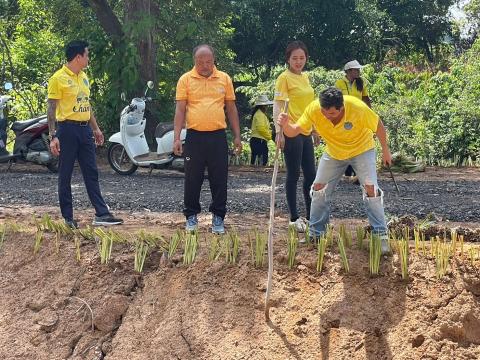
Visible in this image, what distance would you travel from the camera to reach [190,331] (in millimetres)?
4938

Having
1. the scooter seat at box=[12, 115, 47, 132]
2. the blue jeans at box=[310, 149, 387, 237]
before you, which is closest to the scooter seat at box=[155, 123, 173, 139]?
the scooter seat at box=[12, 115, 47, 132]

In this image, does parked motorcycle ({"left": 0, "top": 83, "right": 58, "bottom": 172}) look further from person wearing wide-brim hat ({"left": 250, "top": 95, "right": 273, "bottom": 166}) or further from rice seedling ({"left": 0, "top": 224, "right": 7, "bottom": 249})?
rice seedling ({"left": 0, "top": 224, "right": 7, "bottom": 249})

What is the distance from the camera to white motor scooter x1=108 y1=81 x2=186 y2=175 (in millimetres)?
11234

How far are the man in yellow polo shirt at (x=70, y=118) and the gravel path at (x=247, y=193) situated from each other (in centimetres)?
153

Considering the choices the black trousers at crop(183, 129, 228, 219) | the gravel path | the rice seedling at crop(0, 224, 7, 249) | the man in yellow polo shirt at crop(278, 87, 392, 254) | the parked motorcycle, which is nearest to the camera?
the man in yellow polo shirt at crop(278, 87, 392, 254)

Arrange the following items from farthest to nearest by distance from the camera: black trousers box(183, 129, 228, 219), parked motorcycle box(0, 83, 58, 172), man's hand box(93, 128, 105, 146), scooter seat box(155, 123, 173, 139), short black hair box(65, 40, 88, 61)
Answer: parked motorcycle box(0, 83, 58, 172), scooter seat box(155, 123, 173, 139), man's hand box(93, 128, 105, 146), short black hair box(65, 40, 88, 61), black trousers box(183, 129, 228, 219)

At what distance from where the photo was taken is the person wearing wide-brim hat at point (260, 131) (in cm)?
1221

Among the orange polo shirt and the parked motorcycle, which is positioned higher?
the orange polo shirt

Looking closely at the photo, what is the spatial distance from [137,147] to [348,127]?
6829 millimetres

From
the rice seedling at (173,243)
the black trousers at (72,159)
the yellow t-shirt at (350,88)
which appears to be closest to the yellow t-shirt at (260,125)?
the yellow t-shirt at (350,88)

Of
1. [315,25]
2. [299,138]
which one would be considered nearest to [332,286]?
[299,138]

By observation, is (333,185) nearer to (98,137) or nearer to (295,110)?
(295,110)

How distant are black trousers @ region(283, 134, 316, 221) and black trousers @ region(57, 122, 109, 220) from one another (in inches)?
69.6

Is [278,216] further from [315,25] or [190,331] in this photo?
[315,25]
